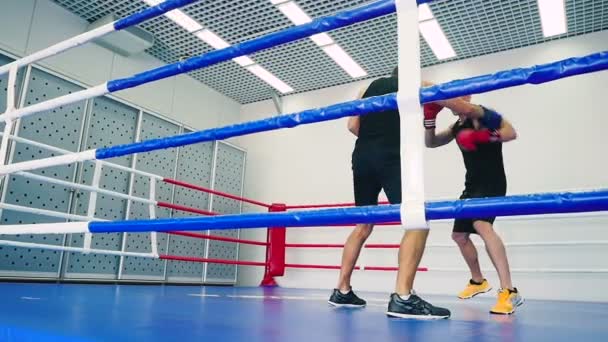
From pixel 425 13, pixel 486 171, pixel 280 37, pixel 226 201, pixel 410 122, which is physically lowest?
pixel 410 122

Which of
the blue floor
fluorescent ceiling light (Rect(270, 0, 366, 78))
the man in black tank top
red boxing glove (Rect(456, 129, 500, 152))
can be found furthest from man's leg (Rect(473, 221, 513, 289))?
fluorescent ceiling light (Rect(270, 0, 366, 78))

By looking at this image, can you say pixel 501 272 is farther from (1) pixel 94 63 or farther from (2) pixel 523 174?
(1) pixel 94 63

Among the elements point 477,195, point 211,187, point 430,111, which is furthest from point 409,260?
point 211,187

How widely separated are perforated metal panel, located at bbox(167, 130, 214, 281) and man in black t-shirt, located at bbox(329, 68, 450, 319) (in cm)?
296

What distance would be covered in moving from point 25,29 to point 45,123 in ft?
2.95

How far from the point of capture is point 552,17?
3842 mm

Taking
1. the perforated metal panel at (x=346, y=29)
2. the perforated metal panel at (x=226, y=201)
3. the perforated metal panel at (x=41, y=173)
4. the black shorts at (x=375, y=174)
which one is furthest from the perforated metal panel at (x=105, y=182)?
the black shorts at (x=375, y=174)

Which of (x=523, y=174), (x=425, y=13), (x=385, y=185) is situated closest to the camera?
(x=385, y=185)

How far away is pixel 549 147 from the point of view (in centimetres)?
402

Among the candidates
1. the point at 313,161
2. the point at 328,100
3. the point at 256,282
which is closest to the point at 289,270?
the point at 256,282

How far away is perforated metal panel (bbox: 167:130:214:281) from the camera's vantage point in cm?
454

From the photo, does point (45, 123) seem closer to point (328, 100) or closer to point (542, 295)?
point (328, 100)

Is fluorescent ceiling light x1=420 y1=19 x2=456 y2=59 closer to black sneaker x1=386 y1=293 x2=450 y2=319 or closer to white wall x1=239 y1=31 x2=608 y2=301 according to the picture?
white wall x1=239 y1=31 x2=608 y2=301

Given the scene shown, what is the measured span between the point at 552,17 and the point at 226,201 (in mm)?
3874
